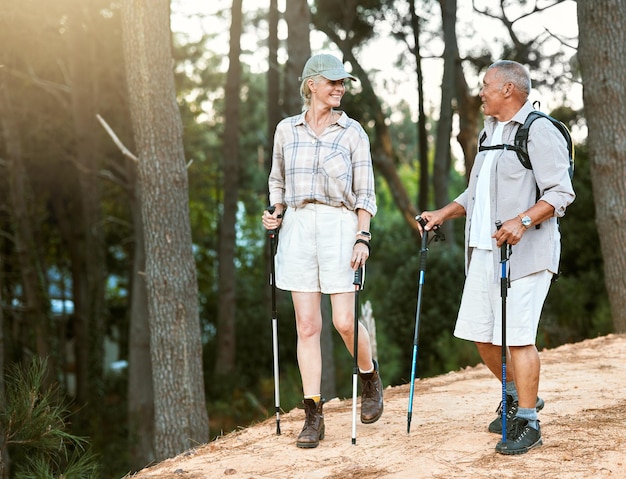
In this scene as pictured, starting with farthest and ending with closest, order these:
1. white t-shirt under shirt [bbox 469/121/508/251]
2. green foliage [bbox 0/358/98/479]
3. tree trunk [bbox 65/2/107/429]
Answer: tree trunk [bbox 65/2/107/429] < green foliage [bbox 0/358/98/479] < white t-shirt under shirt [bbox 469/121/508/251]

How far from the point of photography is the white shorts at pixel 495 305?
16.5 ft

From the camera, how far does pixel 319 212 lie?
548cm

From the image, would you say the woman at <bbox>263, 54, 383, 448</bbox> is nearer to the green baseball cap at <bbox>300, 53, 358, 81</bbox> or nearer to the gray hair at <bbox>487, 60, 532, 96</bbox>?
the green baseball cap at <bbox>300, 53, 358, 81</bbox>

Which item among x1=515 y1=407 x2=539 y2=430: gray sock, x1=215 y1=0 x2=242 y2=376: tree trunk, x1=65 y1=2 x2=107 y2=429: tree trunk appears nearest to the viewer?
x1=515 y1=407 x2=539 y2=430: gray sock

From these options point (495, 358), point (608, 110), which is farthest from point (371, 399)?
point (608, 110)

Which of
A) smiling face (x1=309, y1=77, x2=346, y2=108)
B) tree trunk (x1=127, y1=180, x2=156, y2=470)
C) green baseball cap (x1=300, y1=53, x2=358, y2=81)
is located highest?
green baseball cap (x1=300, y1=53, x2=358, y2=81)

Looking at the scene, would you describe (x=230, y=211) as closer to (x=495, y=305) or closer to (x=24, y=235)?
(x=24, y=235)

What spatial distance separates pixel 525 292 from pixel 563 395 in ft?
6.25

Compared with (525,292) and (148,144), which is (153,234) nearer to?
(148,144)

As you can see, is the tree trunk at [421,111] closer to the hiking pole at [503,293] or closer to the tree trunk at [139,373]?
the tree trunk at [139,373]

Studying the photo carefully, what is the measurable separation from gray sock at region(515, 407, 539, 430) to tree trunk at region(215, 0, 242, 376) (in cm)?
1362

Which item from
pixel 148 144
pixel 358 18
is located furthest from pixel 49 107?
pixel 148 144

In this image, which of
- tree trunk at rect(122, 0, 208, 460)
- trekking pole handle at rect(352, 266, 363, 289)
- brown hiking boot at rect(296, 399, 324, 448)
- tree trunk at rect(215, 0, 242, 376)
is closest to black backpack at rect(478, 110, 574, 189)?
trekking pole handle at rect(352, 266, 363, 289)

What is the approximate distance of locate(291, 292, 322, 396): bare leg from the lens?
18.1 feet
